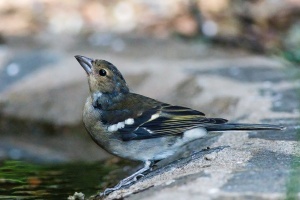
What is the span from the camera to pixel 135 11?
52.0ft

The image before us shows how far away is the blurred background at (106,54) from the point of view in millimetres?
9047

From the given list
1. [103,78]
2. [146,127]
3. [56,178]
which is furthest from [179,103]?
[146,127]

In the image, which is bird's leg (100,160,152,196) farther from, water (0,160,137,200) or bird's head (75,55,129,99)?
bird's head (75,55,129,99)

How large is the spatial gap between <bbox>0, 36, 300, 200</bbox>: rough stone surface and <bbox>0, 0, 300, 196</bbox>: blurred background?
0.02 metres

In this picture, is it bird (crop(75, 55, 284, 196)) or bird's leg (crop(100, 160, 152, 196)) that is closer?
bird's leg (crop(100, 160, 152, 196))

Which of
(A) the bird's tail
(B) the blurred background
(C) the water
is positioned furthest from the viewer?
(B) the blurred background

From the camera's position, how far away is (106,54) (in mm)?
11461

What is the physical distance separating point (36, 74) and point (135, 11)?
5617 millimetres

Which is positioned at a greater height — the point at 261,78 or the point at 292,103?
the point at 261,78

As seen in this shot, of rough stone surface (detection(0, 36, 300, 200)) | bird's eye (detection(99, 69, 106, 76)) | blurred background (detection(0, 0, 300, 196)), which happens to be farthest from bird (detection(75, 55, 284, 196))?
blurred background (detection(0, 0, 300, 196))

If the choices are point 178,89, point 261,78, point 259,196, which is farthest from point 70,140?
point 259,196

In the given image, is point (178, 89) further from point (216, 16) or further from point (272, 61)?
point (216, 16)

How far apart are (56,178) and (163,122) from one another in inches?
66.6

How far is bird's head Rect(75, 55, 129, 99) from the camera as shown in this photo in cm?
674
